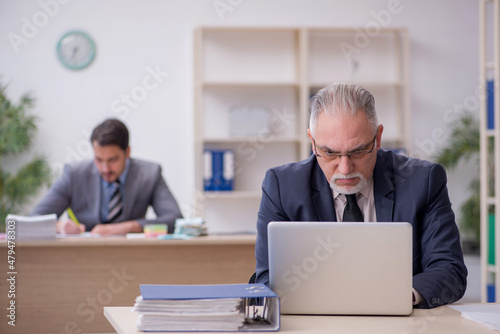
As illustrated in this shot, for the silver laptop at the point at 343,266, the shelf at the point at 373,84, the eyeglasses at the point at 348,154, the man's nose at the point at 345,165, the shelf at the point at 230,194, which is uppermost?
the shelf at the point at 373,84

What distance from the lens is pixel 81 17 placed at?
5.43 m

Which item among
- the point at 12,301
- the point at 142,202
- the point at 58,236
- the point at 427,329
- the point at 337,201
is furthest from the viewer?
the point at 142,202

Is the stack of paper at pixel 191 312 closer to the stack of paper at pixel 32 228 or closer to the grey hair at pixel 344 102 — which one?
A: the grey hair at pixel 344 102

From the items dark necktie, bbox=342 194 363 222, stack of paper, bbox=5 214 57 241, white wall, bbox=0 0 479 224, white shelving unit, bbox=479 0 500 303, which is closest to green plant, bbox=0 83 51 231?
white wall, bbox=0 0 479 224

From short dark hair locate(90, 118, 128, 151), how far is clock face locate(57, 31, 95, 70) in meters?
1.78

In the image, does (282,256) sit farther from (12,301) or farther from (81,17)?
(81,17)

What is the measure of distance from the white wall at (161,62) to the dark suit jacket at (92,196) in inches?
58.9

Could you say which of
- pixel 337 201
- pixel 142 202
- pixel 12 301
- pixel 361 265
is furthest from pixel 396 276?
pixel 142 202

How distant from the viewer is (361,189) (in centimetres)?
196

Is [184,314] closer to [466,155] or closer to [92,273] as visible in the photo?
[92,273]

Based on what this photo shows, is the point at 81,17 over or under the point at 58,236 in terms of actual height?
over

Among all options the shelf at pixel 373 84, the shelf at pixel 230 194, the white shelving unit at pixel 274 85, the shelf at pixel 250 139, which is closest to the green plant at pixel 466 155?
the white shelving unit at pixel 274 85

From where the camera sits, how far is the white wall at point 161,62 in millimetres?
5383

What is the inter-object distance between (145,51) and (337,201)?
379 cm
